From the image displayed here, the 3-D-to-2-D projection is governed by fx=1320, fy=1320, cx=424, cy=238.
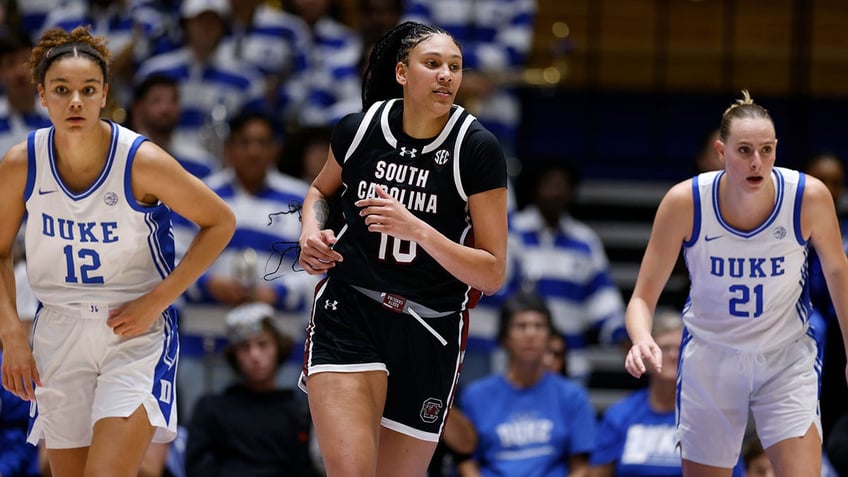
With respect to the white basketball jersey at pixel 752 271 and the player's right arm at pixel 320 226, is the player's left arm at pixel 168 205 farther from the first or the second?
the white basketball jersey at pixel 752 271

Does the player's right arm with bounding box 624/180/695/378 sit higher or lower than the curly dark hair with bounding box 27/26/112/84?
lower

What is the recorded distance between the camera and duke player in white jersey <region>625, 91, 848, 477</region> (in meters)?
5.04

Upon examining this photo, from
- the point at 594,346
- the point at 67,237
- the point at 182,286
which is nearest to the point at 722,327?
the point at 182,286

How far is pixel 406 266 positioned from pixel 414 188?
29 cm

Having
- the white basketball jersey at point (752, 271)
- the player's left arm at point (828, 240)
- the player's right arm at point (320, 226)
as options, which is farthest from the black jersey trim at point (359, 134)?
the player's left arm at point (828, 240)

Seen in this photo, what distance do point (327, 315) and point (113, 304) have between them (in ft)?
2.75

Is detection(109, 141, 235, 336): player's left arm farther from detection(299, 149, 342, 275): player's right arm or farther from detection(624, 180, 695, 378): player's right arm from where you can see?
detection(624, 180, 695, 378): player's right arm

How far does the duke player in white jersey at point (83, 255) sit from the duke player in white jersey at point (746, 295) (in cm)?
187

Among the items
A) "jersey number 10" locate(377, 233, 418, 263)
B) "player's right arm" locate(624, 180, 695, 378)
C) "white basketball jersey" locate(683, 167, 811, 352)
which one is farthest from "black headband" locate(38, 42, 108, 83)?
"white basketball jersey" locate(683, 167, 811, 352)

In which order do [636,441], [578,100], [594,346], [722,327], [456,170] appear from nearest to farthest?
[456,170], [722,327], [636,441], [594,346], [578,100]

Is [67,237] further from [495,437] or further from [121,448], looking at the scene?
[495,437]

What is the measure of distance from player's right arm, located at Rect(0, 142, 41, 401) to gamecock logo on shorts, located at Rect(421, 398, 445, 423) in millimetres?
1470

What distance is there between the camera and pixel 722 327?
520cm

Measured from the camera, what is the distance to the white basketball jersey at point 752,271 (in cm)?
511
